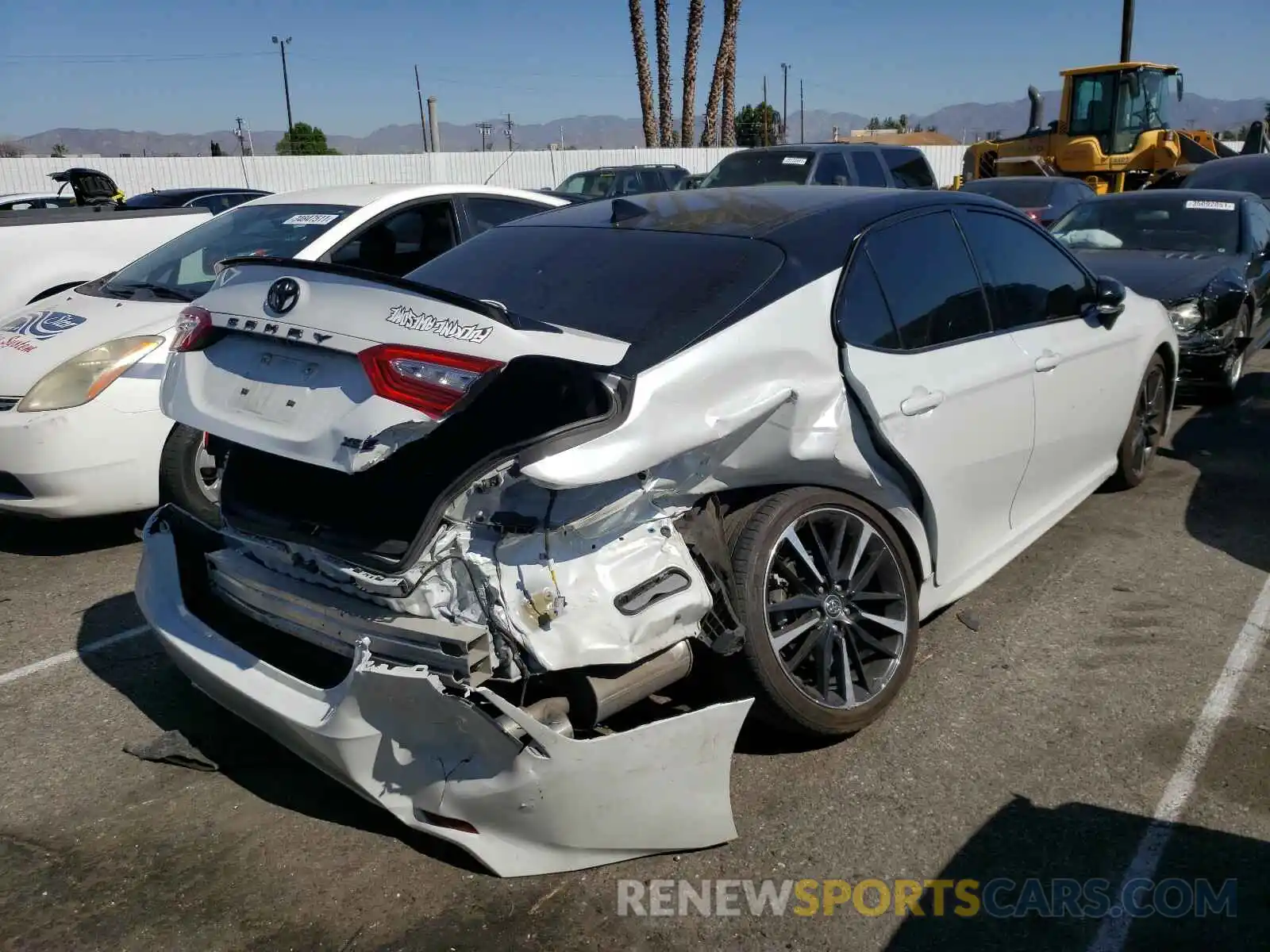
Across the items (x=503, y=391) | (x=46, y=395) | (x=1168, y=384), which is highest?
(x=503, y=391)

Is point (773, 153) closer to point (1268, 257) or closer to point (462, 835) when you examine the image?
point (1268, 257)

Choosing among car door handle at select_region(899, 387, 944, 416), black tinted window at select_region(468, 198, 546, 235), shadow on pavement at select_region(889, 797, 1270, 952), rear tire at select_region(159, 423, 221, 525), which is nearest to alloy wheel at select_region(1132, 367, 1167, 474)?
car door handle at select_region(899, 387, 944, 416)

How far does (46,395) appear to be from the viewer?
16.4 feet

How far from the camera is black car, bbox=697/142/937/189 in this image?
12.9 m

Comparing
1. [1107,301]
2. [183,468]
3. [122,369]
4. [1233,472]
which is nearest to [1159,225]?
[1233,472]

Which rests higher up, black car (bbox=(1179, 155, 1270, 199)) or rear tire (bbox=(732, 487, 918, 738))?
black car (bbox=(1179, 155, 1270, 199))

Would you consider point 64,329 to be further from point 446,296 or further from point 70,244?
point 446,296

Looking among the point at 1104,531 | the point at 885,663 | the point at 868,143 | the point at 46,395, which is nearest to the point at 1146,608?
the point at 1104,531

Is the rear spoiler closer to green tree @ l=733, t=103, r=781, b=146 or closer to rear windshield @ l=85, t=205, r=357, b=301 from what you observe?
rear windshield @ l=85, t=205, r=357, b=301

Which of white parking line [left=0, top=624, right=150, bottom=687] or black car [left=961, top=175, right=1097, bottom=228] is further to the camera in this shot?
black car [left=961, top=175, right=1097, bottom=228]

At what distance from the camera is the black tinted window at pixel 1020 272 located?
13.6 feet

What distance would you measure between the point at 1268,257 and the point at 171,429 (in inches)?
321

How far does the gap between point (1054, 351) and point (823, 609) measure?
5.94ft

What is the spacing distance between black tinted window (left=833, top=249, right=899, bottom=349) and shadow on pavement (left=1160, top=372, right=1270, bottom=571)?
2.47 meters
